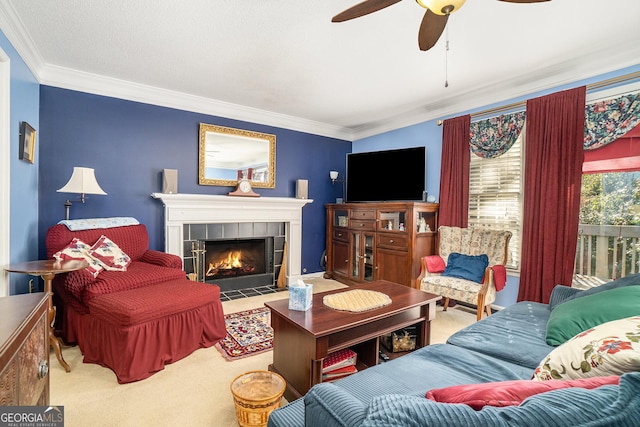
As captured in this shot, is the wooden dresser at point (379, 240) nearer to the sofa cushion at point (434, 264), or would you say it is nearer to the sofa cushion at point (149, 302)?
the sofa cushion at point (434, 264)

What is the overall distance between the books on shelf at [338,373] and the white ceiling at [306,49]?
247 cm

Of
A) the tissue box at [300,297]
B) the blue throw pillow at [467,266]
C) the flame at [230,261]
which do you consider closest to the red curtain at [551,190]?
the blue throw pillow at [467,266]

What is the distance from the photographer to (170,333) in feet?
7.41

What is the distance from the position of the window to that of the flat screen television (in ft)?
2.31

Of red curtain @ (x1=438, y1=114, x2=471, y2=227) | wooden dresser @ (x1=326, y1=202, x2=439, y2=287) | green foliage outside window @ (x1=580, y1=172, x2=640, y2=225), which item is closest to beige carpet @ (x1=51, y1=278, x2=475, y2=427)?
wooden dresser @ (x1=326, y1=202, x2=439, y2=287)

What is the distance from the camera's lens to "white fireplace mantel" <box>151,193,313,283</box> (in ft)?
11.9

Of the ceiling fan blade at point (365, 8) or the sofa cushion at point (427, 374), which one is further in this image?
the ceiling fan blade at point (365, 8)

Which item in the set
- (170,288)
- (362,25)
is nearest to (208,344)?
(170,288)

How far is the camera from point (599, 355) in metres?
0.91

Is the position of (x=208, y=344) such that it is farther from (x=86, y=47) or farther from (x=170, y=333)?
(x=86, y=47)

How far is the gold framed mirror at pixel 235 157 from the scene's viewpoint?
13.1 feet

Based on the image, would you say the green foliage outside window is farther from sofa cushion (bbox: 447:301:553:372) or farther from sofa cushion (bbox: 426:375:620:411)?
sofa cushion (bbox: 426:375:620:411)

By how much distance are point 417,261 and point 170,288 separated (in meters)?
2.83

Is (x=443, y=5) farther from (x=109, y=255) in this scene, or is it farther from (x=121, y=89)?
(x=121, y=89)
